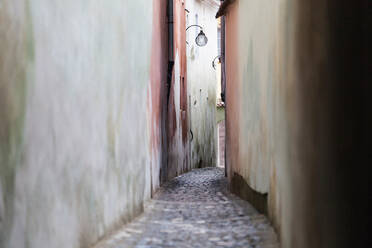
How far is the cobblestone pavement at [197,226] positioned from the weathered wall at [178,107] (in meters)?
4.46

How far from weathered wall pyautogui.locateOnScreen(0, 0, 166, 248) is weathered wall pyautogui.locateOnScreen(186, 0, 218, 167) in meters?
12.4

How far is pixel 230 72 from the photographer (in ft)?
39.5

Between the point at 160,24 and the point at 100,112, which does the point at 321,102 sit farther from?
the point at 160,24

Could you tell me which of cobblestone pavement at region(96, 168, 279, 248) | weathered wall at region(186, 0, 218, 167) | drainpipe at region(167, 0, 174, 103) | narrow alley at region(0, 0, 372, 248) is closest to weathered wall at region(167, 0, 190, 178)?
drainpipe at region(167, 0, 174, 103)

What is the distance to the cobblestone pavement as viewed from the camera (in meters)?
6.09

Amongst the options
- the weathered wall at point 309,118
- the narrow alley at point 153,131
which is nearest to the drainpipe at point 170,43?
the narrow alley at point 153,131

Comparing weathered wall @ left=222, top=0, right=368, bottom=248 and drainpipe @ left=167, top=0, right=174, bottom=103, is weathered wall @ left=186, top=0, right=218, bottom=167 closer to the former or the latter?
drainpipe @ left=167, top=0, right=174, bottom=103

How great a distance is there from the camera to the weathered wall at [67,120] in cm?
381

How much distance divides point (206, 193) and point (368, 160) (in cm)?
954

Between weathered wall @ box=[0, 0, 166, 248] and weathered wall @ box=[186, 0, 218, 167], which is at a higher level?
weathered wall @ box=[186, 0, 218, 167]

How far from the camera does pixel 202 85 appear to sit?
23.2 m

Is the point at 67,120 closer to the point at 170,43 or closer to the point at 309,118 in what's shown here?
the point at 309,118

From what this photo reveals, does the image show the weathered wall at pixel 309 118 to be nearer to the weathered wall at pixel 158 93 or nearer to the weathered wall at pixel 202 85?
the weathered wall at pixel 158 93

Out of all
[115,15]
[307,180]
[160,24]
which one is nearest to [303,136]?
[307,180]
